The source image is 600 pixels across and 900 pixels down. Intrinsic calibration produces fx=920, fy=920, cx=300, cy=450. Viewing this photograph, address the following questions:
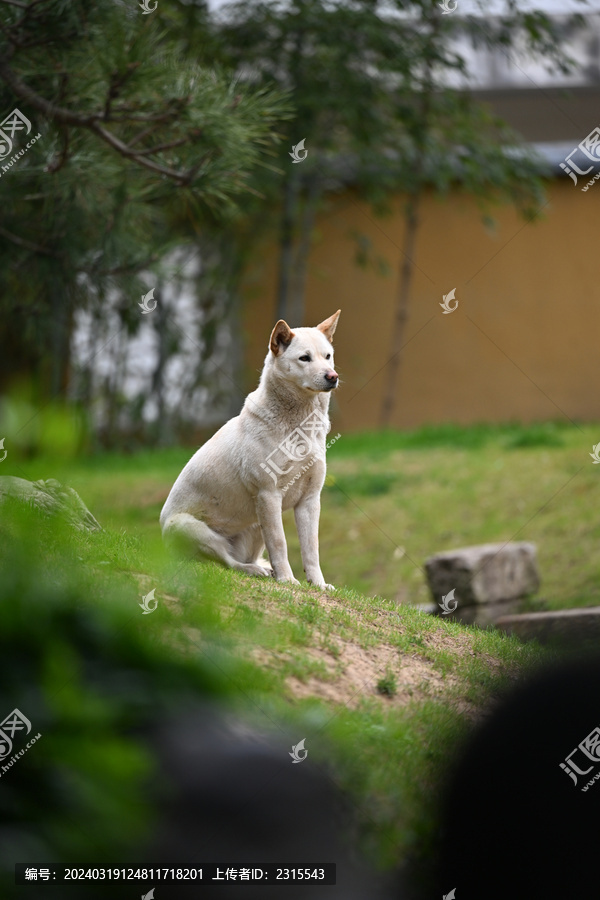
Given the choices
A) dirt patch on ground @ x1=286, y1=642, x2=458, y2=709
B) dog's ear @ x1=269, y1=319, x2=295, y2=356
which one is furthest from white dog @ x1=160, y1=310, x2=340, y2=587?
dirt patch on ground @ x1=286, y1=642, x2=458, y2=709

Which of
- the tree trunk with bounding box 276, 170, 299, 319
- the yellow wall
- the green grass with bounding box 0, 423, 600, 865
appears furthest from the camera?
the yellow wall

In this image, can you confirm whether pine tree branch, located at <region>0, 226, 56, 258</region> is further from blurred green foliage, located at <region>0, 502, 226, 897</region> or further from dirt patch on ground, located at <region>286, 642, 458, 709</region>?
blurred green foliage, located at <region>0, 502, 226, 897</region>

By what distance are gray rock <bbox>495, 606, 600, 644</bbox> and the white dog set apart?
1648 millimetres

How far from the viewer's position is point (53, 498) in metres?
2.61

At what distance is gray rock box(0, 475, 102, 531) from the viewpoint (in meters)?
2.24

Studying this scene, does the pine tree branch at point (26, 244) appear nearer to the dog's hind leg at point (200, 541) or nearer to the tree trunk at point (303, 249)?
the dog's hind leg at point (200, 541)

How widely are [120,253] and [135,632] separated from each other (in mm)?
4097

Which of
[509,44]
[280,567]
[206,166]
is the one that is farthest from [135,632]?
[509,44]

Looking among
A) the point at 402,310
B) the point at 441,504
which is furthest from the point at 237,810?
the point at 402,310

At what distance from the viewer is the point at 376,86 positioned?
30.6 feet

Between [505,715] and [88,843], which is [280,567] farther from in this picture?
[88,843]

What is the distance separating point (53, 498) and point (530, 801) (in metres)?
1.52

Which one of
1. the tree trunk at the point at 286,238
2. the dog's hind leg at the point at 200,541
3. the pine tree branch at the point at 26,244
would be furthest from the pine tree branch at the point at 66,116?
the tree trunk at the point at 286,238

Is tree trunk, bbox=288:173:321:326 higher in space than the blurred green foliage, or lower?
lower
